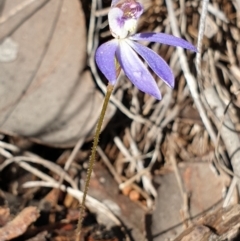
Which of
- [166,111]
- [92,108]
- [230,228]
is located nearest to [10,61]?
[92,108]

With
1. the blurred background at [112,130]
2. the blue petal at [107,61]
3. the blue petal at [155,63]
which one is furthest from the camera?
the blurred background at [112,130]

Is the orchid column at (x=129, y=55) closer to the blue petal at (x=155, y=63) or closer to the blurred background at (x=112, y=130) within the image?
the blue petal at (x=155, y=63)

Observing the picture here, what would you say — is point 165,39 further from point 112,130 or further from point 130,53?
point 112,130

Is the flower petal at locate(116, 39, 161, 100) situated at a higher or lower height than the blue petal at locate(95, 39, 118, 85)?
lower

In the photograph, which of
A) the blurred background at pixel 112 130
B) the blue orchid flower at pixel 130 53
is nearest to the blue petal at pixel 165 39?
the blue orchid flower at pixel 130 53

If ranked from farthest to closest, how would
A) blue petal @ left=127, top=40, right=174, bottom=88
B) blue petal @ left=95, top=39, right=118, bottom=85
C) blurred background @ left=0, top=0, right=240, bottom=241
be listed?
blurred background @ left=0, top=0, right=240, bottom=241 < blue petal @ left=127, top=40, right=174, bottom=88 < blue petal @ left=95, top=39, right=118, bottom=85

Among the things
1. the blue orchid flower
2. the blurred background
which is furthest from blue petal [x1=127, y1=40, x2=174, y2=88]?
the blurred background

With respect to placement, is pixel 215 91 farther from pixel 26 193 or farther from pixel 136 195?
pixel 26 193

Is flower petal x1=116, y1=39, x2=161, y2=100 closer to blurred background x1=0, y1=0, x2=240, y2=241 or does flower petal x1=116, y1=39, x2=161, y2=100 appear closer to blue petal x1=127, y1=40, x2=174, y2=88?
blue petal x1=127, y1=40, x2=174, y2=88
